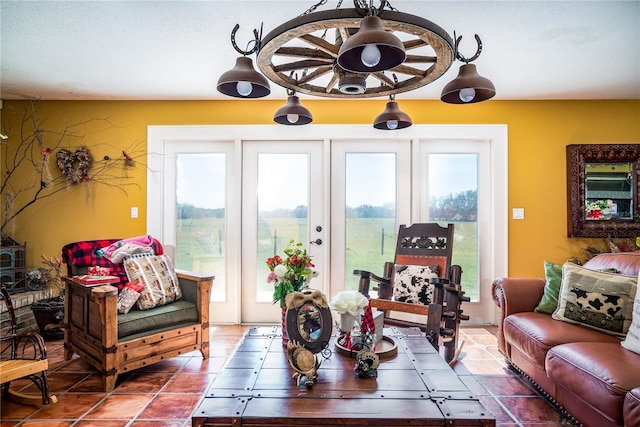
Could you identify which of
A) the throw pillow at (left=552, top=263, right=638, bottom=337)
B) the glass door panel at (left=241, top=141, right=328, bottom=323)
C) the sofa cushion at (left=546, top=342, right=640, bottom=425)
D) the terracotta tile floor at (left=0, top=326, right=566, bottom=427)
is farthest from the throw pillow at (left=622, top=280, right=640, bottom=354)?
the glass door panel at (left=241, top=141, right=328, bottom=323)

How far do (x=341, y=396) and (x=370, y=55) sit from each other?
1244mm

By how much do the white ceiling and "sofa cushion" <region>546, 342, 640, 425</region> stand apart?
1.95 metres

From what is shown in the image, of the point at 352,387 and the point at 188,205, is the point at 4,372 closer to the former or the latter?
the point at 352,387

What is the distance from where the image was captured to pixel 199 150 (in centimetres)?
388

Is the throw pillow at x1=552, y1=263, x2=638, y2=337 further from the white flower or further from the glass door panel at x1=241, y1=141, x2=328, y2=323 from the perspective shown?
the glass door panel at x1=241, y1=141, x2=328, y2=323

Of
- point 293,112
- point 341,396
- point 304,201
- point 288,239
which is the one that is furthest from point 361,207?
point 341,396

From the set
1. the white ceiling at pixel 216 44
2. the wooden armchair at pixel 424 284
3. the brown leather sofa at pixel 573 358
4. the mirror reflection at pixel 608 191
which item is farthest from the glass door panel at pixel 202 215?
the mirror reflection at pixel 608 191

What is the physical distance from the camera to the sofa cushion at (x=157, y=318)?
8.11ft

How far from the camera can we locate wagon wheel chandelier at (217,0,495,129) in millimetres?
1190

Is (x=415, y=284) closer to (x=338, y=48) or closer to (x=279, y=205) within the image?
(x=279, y=205)

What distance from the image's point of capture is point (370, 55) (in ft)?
3.99

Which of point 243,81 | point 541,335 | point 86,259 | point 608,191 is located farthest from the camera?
point 608,191

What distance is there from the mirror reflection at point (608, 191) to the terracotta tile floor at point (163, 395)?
1.87 metres

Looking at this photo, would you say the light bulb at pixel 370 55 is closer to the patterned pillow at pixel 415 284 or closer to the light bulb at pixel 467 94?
the light bulb at pixel 467 94
